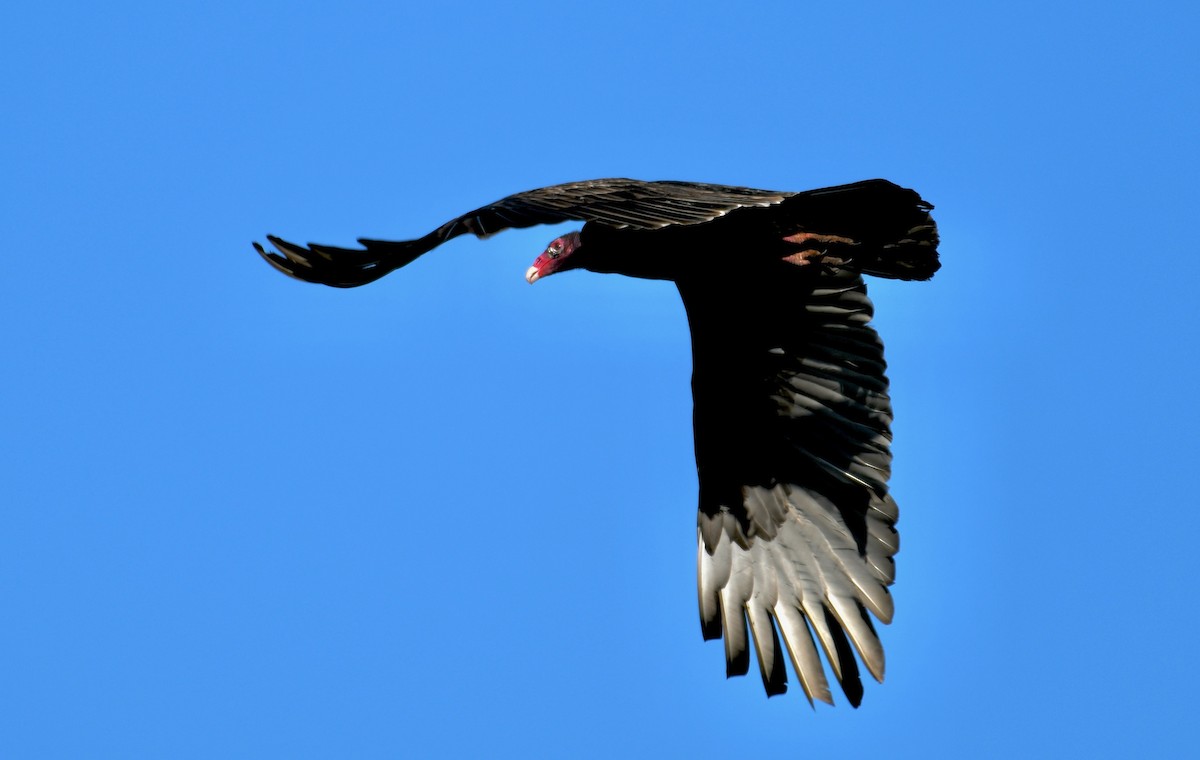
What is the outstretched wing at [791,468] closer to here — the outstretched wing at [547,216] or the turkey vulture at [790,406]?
the turkey vulture at [790,406]

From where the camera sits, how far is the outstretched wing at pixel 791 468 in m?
8.12

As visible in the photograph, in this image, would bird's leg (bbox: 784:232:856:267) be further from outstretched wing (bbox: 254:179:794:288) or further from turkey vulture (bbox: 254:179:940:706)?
outstretched wing (bbox: 254:179:794:288)

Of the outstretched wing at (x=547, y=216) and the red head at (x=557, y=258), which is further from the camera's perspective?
the red head at (x=557, y=258)

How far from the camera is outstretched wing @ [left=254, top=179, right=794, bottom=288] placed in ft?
20.8

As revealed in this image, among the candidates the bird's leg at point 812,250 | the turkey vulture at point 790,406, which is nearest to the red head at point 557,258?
the turkey vulture at point 790,406

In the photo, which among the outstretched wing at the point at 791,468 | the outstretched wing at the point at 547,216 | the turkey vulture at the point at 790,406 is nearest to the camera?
the outstretched wing at the point at 547,216

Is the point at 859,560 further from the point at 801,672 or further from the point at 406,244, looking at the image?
the point at 406,244

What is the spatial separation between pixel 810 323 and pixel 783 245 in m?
0.52

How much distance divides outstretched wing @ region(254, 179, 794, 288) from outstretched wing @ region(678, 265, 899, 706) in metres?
0.84

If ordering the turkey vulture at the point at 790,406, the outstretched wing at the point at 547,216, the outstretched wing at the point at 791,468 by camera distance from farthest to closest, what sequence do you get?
the outstretched wing at the point at 791,468 < the turkey vulture at the point at 790,406 < the outstretched wing at the point at 547,216

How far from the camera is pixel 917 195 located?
25.1ft

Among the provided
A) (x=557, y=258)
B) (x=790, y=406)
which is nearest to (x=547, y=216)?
(x=557, y=258)

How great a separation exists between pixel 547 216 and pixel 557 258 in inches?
76.6

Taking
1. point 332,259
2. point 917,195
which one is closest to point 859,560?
point 917,195
